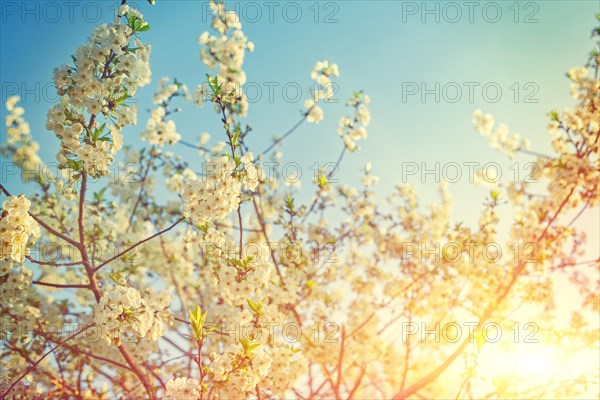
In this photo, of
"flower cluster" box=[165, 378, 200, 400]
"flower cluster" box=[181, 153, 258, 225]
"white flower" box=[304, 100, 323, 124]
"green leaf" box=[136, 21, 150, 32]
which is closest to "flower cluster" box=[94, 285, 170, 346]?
"flower cluster" box=[165, 378, 200, 400]

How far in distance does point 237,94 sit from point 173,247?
4282 mm

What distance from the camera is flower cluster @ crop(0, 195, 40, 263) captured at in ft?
→ 10.9

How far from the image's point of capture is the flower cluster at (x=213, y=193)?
3.83m

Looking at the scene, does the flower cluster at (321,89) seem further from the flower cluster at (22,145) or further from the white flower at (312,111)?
the flower cluster at (22,145)

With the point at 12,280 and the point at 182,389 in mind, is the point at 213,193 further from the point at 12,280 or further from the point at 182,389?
the point at 12,280

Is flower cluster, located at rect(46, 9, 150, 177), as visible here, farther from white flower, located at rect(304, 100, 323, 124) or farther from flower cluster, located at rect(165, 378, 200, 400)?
white flower, located at rect(304, 100, 323, 124)

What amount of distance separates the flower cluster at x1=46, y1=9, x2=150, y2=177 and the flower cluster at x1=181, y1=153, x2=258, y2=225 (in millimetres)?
818

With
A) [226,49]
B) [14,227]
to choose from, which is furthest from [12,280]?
[226,49]

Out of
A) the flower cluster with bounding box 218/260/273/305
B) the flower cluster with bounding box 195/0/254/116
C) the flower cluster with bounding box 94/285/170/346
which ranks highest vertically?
the flower cluster with bounding box 195/0/254/116

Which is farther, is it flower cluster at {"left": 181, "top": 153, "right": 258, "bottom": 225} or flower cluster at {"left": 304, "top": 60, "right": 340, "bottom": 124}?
flower cluster at {"left": 304, "top": 60, "right": 340, "bottom": 124}

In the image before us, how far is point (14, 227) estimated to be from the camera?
11.0 ft

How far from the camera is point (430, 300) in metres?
7.59

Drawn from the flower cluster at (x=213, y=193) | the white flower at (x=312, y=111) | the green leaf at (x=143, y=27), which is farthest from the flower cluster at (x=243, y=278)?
the white flower at (x=312, y=111)

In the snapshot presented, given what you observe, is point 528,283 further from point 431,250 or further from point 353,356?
point 353,356
